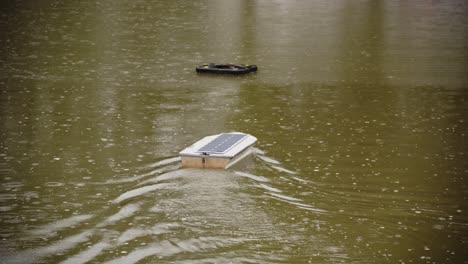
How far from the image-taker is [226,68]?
51.9 ft

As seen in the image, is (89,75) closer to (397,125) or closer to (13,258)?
(397,125)

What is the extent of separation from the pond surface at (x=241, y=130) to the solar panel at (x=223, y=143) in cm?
34

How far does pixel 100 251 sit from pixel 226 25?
1449 centimetres

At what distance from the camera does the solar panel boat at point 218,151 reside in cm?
998

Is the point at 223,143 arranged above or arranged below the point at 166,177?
above

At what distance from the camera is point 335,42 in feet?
62.2

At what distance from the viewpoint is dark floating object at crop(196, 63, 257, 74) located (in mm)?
15508

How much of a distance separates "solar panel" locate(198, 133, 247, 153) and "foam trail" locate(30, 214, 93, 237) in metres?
1.99

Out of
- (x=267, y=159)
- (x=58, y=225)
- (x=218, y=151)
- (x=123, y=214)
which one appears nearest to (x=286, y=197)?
(x=218, y=151)

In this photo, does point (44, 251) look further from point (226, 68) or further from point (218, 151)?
point (226, 68)

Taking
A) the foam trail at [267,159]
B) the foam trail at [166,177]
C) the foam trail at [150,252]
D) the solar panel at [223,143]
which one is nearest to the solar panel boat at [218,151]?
the solar panel at [223,143]

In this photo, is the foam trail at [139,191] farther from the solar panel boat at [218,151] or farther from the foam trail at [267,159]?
the foam trail at [267,159]

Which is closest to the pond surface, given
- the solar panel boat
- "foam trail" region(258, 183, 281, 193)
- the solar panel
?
"foam trail" region(258, 183, 281, 193)

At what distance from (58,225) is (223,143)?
2.68 metres
